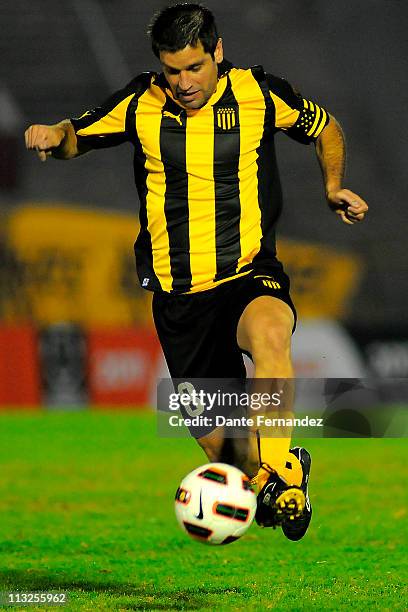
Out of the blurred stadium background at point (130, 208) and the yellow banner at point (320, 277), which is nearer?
the blurred stadium background at point (130, 208)

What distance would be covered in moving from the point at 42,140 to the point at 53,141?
7 cm

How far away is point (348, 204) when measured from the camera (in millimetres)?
5039

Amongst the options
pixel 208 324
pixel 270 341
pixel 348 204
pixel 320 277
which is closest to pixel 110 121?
pixel 208 324

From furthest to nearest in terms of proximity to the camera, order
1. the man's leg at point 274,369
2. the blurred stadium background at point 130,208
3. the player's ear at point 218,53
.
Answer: the blurred stadium background at point 130,208 → the player's ear at point 218,53 → the man's leg at point 274,369

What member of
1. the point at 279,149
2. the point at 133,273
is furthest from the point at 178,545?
the point at 279,149

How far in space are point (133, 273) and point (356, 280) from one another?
3.13 metres

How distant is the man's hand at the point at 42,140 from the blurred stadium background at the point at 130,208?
10138 millimetres

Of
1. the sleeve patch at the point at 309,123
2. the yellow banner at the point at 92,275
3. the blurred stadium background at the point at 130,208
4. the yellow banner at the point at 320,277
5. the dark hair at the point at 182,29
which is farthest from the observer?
the yellow banner at the point at 92,275

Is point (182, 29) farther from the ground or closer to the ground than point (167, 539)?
farther from the ground

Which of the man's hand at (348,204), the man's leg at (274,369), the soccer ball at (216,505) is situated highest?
the man's hand at (348,204)

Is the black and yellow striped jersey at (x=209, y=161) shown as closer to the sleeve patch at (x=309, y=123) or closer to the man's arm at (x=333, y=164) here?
the sleeve patch at (x=309, y=123)

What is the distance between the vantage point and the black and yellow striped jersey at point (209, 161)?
523 centimetres

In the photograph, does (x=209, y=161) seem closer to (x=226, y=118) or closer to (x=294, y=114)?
(x=226, y=118)

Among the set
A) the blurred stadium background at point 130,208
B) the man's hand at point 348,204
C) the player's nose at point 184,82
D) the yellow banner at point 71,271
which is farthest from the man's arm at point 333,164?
the yellow banner at point 71,271
